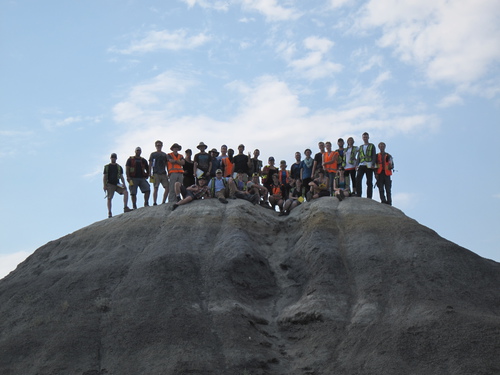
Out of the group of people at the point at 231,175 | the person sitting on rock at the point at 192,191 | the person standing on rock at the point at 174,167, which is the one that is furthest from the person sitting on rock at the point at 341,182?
the person standing on rock at the point at 174,167

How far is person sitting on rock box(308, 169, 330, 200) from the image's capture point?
29391 mm

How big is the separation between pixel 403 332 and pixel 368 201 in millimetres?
9032

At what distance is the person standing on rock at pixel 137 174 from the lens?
95.3ft

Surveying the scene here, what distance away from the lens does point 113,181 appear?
95.6 ft

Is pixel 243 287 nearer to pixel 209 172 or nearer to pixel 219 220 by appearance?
pixel 219 220

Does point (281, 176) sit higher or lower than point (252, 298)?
higher

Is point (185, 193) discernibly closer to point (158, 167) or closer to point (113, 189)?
point (158, 167)

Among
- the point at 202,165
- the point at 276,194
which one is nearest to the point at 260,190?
the point at 276,194

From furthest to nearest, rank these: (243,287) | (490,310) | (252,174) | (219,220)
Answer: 1. (252,174)
2. (219,220)
3. (243,287)
4. (490,310)

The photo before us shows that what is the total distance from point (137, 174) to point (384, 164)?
404 inches

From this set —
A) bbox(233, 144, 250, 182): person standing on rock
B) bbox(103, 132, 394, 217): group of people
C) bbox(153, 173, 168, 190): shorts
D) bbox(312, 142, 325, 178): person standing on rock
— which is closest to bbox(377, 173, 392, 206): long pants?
bbox(103, 132, 394, 217): group of people

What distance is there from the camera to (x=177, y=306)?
21.4m

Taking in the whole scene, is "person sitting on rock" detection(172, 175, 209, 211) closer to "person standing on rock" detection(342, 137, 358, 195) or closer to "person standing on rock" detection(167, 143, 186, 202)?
"person standing on rock" detection(167, 143, 186, 202)

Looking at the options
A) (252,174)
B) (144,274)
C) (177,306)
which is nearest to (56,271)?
(144,274)
